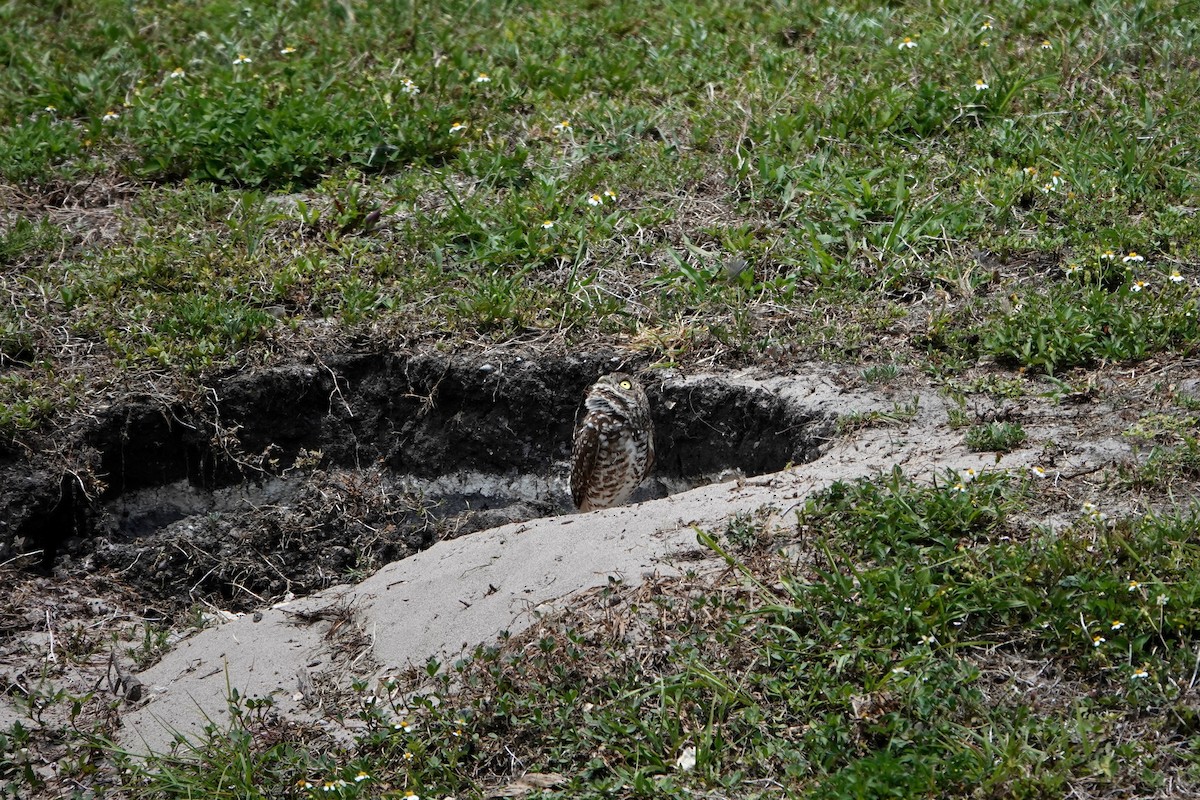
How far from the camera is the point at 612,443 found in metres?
5.33

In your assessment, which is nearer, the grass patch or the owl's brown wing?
the grass patch

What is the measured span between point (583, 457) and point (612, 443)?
0.79ft

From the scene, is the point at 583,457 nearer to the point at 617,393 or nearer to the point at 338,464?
the point at 617,393

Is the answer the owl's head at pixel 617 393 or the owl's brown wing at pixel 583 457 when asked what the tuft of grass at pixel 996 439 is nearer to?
the owl's head at pixel 617 393

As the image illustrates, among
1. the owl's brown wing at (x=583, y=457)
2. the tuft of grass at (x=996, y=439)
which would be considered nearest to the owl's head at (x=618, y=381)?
the owl's brown wing at (x=583, y=457)

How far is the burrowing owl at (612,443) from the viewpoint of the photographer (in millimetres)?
5332

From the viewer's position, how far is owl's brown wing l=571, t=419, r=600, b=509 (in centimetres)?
537

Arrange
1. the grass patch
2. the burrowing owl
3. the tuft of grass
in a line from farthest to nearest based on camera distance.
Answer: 1. the burrowing owl
2. the tuft of grass
3. the grass patch

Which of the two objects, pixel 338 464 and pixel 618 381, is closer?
pixel 618 381

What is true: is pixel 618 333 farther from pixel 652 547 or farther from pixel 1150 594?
pixel 1150 594

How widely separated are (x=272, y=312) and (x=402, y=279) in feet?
2.22

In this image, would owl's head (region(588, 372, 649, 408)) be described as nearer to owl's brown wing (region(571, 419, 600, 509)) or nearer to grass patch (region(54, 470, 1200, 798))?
owl's brown wing (region(571, 419, 600, 509))

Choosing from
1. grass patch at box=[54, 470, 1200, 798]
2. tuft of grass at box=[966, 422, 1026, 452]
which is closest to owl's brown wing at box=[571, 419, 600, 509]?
grass patch at box=[54, 470, 1200, 798]

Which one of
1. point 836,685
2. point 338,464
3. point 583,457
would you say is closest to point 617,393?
point 583,457
